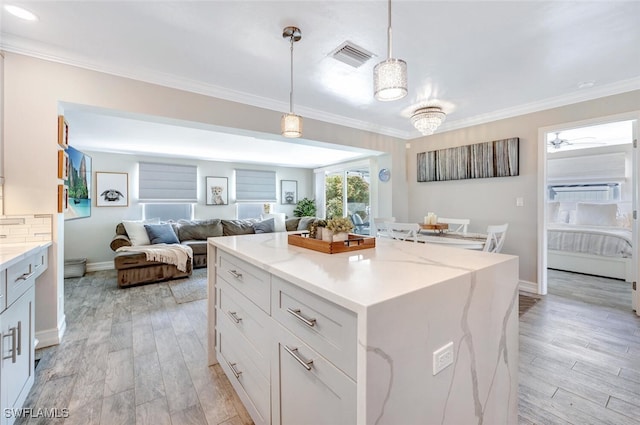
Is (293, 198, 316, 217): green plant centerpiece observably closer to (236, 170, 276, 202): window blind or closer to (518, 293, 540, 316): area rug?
(236, 170, 276, 202): window blind

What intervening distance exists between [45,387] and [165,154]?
15.5ft

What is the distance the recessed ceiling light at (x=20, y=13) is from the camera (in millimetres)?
1736

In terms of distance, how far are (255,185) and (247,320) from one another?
5781 mm

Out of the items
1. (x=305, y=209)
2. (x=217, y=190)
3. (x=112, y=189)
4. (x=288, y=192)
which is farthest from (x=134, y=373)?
(x=288, y=192)

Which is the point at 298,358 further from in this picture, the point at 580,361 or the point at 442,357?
the point at 580,361

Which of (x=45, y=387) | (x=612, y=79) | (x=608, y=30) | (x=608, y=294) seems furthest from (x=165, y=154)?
(x=608, y=294)

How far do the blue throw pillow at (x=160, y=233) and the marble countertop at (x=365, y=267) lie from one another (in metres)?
3.87

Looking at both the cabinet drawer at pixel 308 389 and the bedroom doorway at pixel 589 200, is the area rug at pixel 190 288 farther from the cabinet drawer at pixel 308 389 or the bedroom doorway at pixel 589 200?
the bedroom doorway at pixel 589 200

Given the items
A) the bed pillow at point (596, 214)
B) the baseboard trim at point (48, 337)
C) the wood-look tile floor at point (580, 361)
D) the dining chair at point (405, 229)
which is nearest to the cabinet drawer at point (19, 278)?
the baseboard trim at point (48, 337)

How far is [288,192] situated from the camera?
7.56 meters

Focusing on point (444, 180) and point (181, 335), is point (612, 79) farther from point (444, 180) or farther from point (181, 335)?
point (181, 335)

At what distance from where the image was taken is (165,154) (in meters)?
5.58

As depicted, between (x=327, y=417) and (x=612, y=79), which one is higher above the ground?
(x=612, y=79)

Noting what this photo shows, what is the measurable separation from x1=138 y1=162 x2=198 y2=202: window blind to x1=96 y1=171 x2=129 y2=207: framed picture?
252 mm
